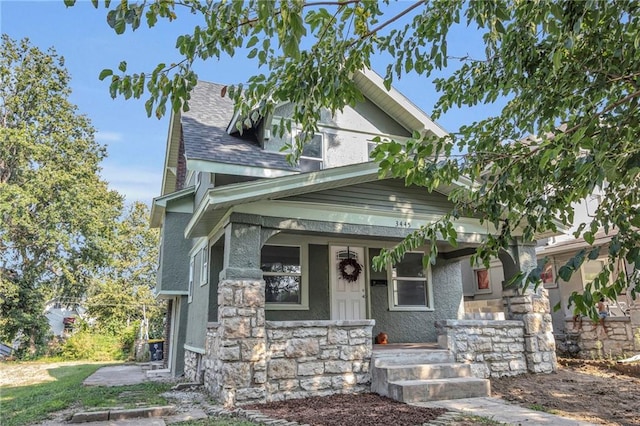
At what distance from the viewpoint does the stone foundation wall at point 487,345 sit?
7.70 m

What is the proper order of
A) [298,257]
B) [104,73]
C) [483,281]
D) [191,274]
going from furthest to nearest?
[483,281]
[191,274]
[298,257]
[104,73]

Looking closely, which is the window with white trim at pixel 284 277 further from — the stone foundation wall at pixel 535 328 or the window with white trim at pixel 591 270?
the window with white trim at pixel 591 270

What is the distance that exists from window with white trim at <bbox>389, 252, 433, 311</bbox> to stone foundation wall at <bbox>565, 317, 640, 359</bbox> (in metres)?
3.66

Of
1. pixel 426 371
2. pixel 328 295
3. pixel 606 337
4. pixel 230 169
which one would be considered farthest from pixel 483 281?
pixel 230 169

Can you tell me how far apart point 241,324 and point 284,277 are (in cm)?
266

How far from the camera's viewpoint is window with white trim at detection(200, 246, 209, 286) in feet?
29.5

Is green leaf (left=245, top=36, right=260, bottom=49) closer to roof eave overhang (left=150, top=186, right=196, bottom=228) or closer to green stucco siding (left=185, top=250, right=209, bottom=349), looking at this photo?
green stucco siding (left=185, top=250, right=209, bottom=349)

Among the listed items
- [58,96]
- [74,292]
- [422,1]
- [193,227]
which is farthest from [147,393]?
[58,96]

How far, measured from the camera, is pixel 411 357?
7406 mm

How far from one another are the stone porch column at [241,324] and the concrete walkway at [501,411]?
2.32 meters

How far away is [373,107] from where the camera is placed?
1077cm

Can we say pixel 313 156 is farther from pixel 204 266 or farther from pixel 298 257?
pixel 204 266

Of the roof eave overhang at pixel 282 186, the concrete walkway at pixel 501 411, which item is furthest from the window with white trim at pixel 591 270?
the roof eave overhang at pixel 282 186

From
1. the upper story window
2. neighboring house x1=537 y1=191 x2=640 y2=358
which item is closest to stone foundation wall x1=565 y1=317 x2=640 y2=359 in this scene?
neighboring house x1=537 y1=191 x2=640 y2=358
